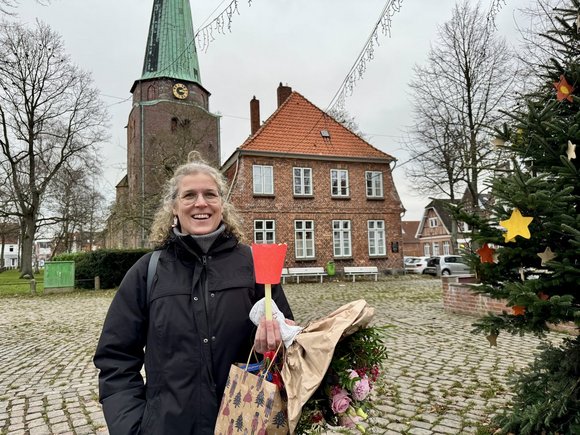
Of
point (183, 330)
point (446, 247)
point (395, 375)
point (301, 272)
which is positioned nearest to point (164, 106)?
point (301, 272)

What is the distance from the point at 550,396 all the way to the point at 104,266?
2146 centimetres

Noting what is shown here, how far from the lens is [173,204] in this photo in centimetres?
230

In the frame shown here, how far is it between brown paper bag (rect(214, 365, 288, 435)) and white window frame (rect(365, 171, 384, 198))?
23453mm

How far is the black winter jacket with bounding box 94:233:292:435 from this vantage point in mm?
1872

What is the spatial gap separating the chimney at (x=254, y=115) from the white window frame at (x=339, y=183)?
6718 mm

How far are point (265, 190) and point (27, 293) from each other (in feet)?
40.0

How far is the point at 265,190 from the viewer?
22.5 m

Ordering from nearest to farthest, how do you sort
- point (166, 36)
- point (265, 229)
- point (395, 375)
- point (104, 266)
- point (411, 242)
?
point (395, 375) → point (104, 266) → point (265, 229) → point (166, 36) → point (411, 242)

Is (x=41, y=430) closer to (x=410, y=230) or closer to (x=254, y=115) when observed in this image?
(x=254, y=115)

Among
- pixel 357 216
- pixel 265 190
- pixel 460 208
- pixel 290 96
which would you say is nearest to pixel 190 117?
pixel 290 96

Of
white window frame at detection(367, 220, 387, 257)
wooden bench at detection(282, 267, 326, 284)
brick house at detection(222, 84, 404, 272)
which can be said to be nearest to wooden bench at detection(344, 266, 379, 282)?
brick house at detection(222, 84, 404, 272)

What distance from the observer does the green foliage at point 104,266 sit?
21.2 meters

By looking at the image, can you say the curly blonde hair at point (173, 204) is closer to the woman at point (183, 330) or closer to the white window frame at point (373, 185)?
the woman at point (183, 330)

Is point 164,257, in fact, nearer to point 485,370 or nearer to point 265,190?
point 485,370
